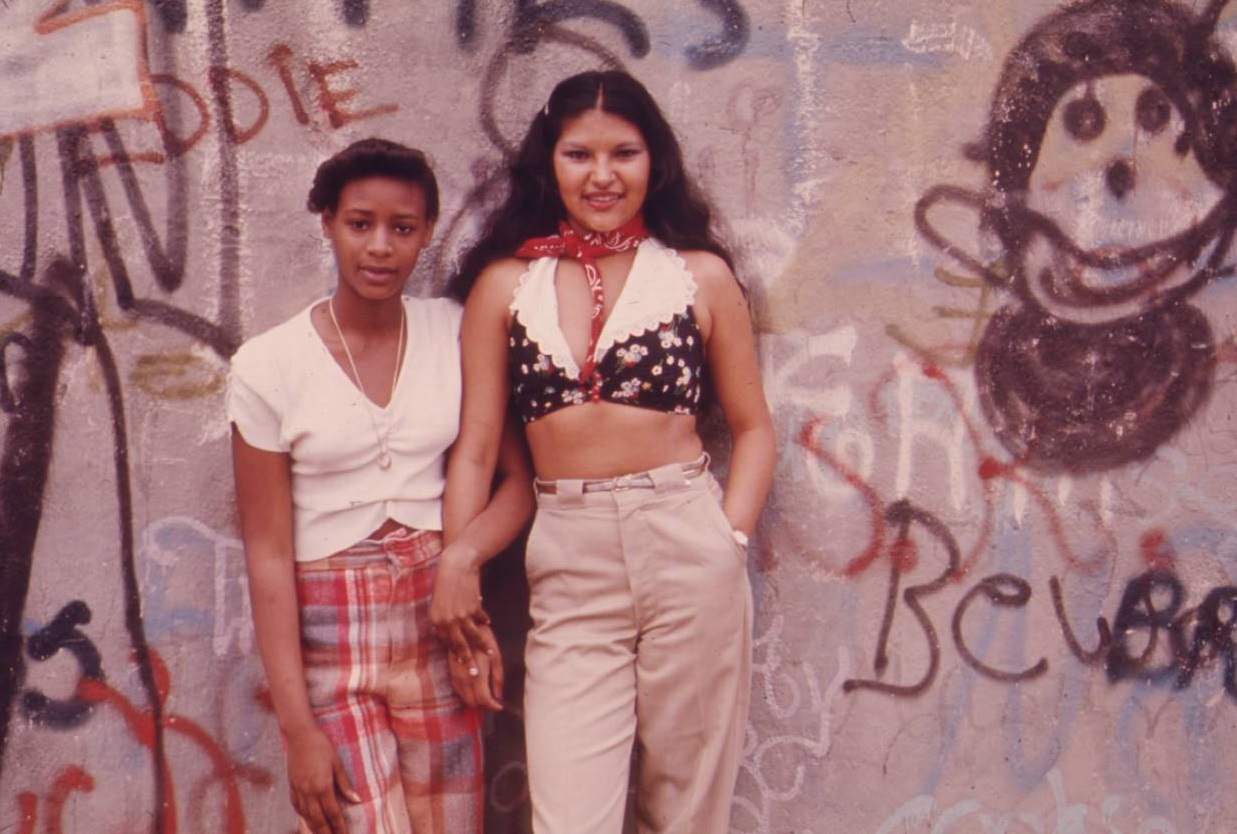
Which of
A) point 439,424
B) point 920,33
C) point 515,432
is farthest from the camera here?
point 920,33

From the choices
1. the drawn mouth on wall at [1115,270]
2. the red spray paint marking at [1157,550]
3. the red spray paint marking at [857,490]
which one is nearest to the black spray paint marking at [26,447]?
the red spray paint marking at [857,490]

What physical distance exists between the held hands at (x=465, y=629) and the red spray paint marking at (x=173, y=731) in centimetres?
82

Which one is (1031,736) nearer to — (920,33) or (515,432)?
(515,432)

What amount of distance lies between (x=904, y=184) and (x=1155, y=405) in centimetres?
84

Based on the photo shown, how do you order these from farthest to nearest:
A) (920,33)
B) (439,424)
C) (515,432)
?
(920,33)
(515,432)
(439,424)

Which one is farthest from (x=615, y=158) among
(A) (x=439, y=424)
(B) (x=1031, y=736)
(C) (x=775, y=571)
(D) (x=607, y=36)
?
(B) (x=1031, y=736)

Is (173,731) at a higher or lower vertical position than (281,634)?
lower

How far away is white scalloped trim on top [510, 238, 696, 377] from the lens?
106 inches

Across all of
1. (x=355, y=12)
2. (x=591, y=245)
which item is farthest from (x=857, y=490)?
(x=355, y=12)

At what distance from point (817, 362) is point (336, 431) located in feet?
4.04

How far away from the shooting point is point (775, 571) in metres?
3.22

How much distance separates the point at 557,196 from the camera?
2910mm

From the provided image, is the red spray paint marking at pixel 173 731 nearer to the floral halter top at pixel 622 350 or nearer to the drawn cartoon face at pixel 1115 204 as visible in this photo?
the floral halter top at pixel 622 350

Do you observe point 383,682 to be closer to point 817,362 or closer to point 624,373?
point 624,373
